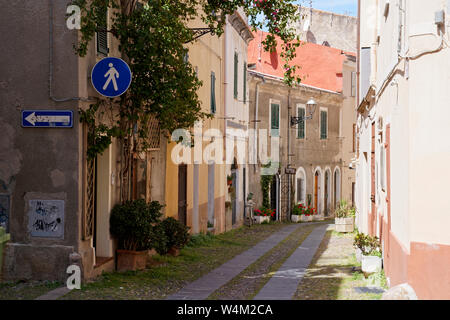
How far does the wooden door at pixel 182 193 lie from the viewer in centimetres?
1484

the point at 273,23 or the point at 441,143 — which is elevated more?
the point at 273,23

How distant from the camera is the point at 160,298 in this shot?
27.6 ft

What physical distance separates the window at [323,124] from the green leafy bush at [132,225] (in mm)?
20574

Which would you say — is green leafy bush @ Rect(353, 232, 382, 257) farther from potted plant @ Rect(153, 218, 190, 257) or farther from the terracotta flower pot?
the terracotta flower pot

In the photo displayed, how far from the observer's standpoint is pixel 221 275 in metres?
10.8

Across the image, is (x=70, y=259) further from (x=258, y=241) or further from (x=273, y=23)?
(x=258, y=241)

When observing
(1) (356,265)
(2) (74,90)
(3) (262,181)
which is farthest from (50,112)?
(3) (262,181)

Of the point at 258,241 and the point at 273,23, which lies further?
the point at 258,241

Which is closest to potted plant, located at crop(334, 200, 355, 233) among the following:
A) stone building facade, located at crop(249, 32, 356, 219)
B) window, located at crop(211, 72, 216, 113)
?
stone building facade, located at crop(249, 32, 356, 219)

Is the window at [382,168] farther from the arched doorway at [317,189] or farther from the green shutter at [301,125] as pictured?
the arched doorway at [317,189]

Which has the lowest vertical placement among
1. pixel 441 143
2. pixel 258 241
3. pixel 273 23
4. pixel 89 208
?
pixel 258 241

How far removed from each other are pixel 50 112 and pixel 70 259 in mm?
2216

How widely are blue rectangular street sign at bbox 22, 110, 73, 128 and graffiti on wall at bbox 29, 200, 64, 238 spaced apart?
1.15 m
